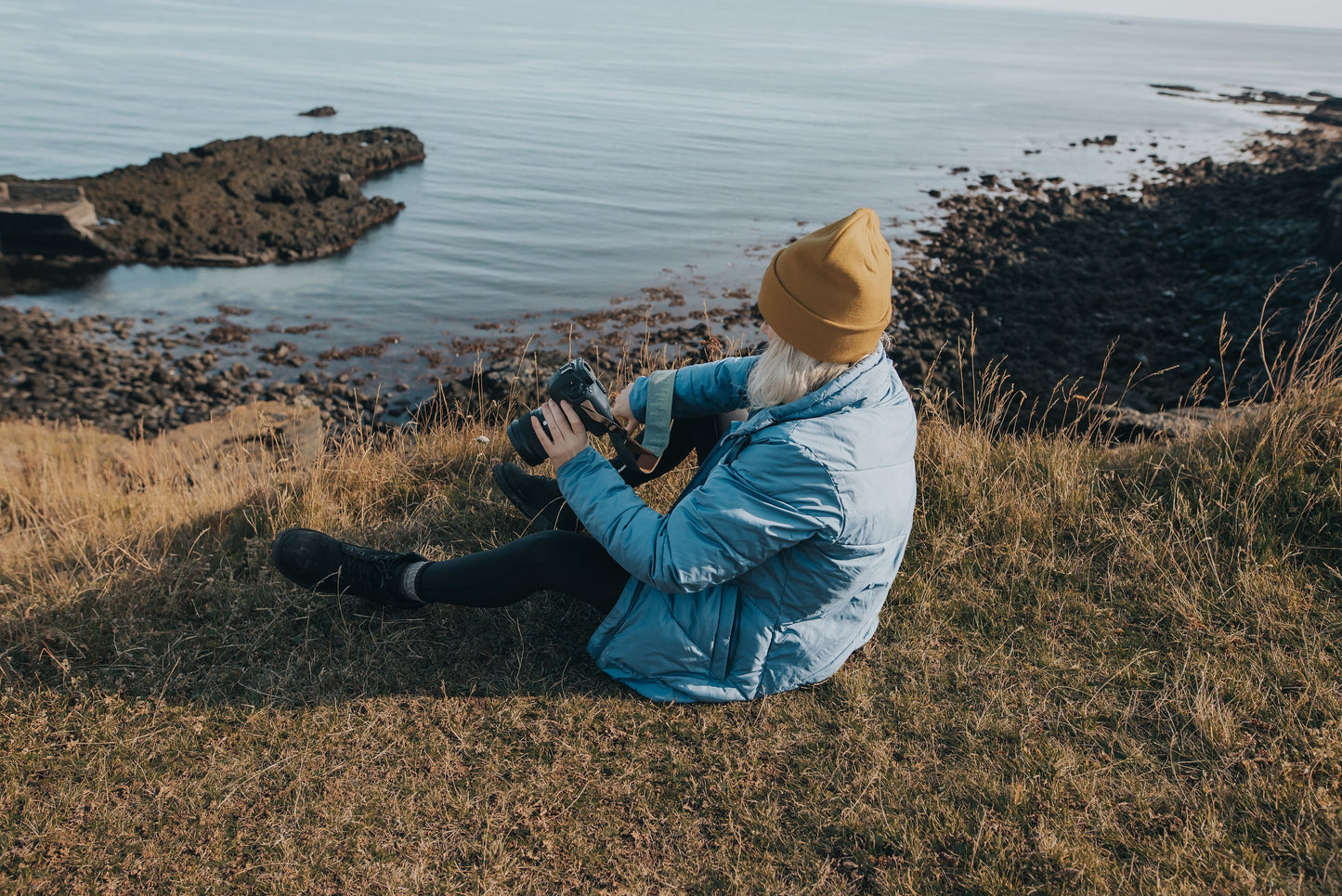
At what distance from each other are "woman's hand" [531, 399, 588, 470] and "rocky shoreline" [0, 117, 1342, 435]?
17.4ft

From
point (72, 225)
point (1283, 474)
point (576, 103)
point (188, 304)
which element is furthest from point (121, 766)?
point (576, 103)

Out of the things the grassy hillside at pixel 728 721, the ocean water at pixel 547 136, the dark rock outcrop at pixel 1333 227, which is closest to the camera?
the grassy hillside at pixel 728 721

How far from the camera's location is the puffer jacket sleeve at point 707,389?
328 centimetres

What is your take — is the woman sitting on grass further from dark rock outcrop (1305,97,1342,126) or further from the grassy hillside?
dark rock outcrop (1305,97,1342,126)

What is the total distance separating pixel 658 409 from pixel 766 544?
101cm

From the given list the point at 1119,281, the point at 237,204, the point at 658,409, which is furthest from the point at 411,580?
the point at 237,204

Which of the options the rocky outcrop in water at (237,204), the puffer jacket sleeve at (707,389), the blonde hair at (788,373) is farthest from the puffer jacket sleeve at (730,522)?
the rocky outcrop in water at (237,204)

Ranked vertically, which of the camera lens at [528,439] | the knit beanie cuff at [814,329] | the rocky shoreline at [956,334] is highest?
the knit beanie cuff at [814,329]

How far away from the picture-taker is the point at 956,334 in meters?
13.4

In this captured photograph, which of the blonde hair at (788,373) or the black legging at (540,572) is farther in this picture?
the black legging at (540,572)

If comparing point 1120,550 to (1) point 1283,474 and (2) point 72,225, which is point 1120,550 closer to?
(1) point 1283,474

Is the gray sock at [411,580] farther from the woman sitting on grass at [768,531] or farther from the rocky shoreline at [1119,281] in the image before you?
the rocky shoreline at [1119,281]

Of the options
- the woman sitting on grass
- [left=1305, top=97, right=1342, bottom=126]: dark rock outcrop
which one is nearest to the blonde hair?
the woman sitting on grass

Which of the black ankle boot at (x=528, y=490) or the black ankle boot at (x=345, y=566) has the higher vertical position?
the black ankle boot at (x=528, y=490)
